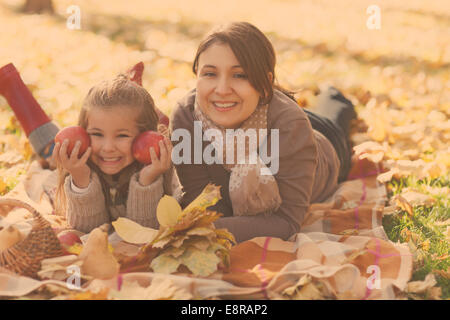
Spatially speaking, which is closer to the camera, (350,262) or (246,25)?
(350,262)

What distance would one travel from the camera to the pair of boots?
3031 mm

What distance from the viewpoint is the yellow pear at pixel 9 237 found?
1.93 metres

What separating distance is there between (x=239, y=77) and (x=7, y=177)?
1598 mm

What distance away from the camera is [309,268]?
6.43ft

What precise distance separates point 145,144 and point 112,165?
199mm

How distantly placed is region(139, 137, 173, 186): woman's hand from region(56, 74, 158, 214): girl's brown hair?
0.53ft

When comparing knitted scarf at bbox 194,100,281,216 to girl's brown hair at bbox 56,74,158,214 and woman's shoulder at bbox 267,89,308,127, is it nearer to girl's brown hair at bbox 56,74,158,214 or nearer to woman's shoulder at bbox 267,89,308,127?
woman's shoulder at bbox 267,89,308,127

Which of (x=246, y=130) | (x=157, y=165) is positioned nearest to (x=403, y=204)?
(x=246, y=130)

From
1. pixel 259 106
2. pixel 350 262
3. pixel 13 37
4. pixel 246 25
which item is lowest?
pixel 350 262

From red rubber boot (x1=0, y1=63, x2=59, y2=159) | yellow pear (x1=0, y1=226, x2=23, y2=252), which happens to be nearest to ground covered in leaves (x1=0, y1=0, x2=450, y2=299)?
red rubber boot (x1=0, y1=63, x2=59, y2=159)

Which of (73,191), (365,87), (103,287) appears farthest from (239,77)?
(365,87)
